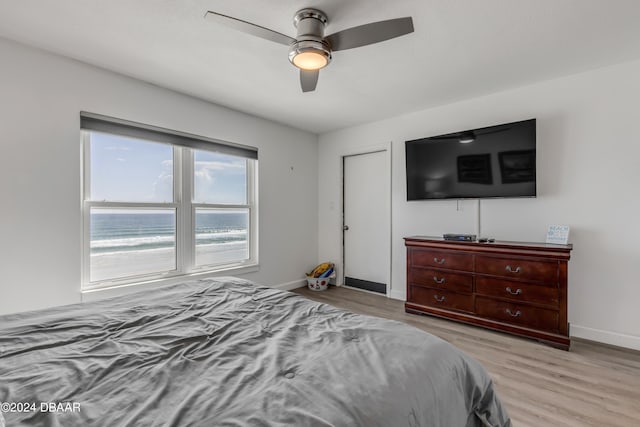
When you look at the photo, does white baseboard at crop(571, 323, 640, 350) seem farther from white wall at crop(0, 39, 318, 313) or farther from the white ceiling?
white wall at crop(0, 39, 318, 313)

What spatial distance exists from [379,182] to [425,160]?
868mm

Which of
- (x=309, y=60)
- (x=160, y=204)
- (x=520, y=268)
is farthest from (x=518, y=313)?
(x=160, y=204)

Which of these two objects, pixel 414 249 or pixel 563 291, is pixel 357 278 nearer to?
pixel 414 249

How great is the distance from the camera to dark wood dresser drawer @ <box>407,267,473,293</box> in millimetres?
2967

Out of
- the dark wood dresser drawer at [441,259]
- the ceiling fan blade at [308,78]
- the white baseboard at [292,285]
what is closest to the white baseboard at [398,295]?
the dark wood dresser drawer at [441,259]

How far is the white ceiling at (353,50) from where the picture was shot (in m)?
1.86

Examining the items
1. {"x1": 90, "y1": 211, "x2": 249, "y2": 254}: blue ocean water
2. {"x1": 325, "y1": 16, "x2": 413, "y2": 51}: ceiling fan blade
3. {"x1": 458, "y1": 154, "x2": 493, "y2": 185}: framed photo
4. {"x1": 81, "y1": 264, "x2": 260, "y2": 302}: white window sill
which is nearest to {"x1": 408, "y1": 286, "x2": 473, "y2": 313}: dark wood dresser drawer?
{"x1": 458, "y1": 154, "x2": 493, "y2": 185}: framed photo

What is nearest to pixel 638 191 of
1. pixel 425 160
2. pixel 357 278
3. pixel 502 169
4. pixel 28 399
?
pixel 502 169

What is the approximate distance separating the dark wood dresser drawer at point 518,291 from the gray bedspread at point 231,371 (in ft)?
5.88

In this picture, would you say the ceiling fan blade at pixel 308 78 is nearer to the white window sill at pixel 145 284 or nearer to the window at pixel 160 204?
the window at pixel 160 204

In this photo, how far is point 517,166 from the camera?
2857 mm

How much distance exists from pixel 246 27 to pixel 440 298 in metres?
3.01

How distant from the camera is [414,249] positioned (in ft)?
10.9

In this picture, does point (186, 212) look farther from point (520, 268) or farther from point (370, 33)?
point (520, 268)
